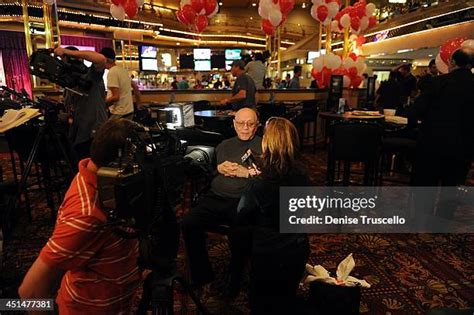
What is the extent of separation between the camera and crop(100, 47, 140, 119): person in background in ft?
11.7

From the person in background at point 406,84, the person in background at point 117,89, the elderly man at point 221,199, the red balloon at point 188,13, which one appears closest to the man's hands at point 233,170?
the elderly man at point 221,199

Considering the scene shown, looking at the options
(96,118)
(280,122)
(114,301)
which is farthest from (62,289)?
(96,118)

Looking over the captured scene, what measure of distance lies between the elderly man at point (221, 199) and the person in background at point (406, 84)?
4451 mm

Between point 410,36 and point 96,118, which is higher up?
point 410,36

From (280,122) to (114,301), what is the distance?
45.6 inches

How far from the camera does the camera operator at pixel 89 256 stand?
1.00 m

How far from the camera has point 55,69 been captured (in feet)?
7.71

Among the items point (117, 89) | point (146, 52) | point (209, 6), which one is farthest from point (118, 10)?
point (117, 89)

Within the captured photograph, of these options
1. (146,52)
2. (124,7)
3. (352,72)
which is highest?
(124,7)

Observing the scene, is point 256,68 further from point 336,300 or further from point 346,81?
point 336,300

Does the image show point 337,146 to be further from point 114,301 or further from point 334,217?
point 114,301

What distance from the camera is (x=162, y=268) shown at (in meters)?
1.02

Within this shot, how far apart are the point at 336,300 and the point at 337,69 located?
6.37 m

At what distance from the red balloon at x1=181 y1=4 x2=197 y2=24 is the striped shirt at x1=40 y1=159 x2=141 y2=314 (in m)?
6.86
